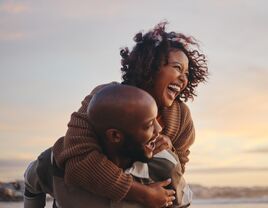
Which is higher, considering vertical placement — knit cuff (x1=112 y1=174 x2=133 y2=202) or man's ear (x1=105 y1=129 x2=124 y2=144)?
man's ear (x1=105 y1=129 x2=124 y2=144)

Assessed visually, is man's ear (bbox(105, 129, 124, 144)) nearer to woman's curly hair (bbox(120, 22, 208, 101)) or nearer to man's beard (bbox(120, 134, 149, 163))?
man's beard (bbox(120, 134, 149, 163))

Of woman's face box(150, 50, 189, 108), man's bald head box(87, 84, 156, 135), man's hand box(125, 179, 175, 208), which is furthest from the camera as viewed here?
woman's face box(150, 50, 189, 108)

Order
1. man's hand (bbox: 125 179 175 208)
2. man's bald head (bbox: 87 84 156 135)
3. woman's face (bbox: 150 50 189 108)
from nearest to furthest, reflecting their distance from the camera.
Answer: man's bald head (bbox: 87 84 156 135) < man's hand (bbox: 125 179 175 208) < woman's face (bbox: 150 50 189 108)

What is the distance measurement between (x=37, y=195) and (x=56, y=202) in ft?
0.86

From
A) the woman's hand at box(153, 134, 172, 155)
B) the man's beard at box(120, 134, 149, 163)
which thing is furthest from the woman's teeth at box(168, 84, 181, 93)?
the man's beard at box(120, 134, 149, 163)

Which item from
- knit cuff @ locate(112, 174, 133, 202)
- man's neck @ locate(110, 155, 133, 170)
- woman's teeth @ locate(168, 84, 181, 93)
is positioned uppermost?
woman's teeth @ locate(168, 84, 181, 93)

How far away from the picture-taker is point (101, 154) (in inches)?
93.8

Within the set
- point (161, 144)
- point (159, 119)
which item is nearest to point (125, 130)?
point (161, 144)

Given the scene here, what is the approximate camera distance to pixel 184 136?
9.67 feet

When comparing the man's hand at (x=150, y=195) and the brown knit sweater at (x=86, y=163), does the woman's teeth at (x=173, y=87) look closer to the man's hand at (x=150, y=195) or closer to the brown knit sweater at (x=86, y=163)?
the brown knit sweater at (x=86, y=163)

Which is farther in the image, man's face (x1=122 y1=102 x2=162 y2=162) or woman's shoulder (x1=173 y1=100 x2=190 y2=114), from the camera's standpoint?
woman's shoulder (x1=173 y1=100 x2=190 y2=114)

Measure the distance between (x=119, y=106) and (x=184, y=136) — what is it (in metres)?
0.75

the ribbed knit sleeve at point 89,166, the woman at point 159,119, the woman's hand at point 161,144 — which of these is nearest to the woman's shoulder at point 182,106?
the woman at point 159,119

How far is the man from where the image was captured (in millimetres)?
2285
